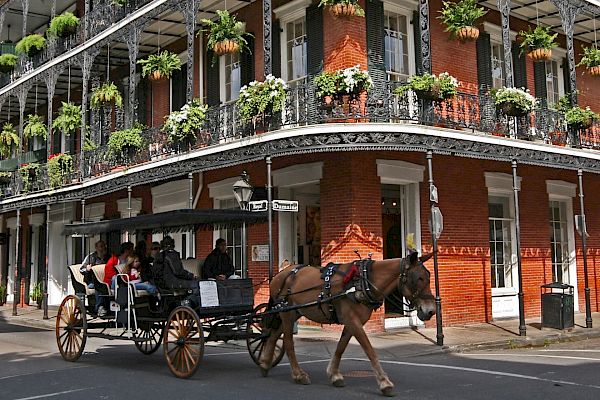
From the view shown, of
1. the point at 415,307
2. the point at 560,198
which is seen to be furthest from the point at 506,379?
the point at 560,198

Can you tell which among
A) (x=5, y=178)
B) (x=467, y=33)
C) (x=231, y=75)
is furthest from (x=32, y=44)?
(x=467, y=33)

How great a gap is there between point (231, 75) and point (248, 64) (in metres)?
0.92

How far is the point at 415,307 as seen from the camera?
25.4ft

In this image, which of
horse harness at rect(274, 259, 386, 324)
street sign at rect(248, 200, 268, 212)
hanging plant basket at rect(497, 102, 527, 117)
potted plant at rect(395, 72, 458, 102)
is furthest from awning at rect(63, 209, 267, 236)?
hanging plant basket at rect(497, 102, 527, 117)

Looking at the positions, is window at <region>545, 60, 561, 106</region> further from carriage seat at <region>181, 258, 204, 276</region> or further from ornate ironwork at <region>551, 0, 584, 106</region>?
carriage seat at <region>181, 258, 204, 276</region>

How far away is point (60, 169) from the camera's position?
20.7m

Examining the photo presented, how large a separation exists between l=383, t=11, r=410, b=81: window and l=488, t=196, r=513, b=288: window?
4256 mm

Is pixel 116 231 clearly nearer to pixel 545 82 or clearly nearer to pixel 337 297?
pixel 337 297

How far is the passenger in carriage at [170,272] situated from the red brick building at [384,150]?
3869mm

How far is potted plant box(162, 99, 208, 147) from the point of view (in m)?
15.4

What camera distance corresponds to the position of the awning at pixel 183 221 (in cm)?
994

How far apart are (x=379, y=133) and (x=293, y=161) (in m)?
3.21

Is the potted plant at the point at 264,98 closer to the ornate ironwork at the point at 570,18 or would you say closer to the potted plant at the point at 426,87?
the potted plant at the point at 426,87

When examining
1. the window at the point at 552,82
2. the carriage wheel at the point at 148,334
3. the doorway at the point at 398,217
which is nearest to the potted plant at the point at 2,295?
the carriage wheel at the point at 148,334
